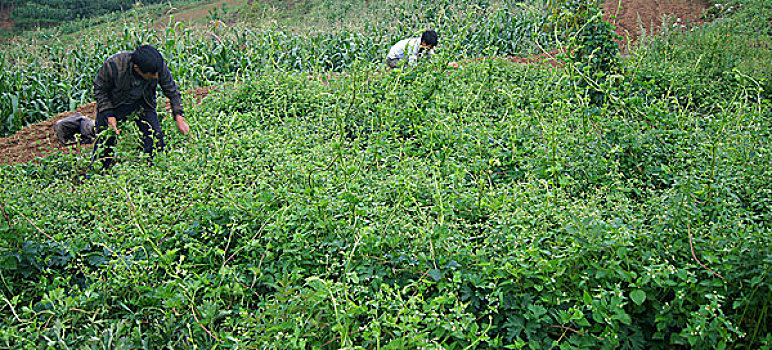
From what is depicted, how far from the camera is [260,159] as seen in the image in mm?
4227

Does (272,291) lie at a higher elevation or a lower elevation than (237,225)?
lower

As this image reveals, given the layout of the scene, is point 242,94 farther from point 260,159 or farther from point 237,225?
point 237,225

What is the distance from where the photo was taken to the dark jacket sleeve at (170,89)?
556cm

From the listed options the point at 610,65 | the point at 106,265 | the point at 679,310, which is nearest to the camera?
the point at 679,310

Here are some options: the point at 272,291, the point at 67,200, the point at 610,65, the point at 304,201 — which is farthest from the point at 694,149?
the point at 67,200

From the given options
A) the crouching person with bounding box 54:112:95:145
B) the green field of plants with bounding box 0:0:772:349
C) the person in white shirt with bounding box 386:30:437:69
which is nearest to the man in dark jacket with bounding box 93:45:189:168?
the green field of plants with bounding box 0:0:772:349

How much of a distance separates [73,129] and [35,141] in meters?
0.73

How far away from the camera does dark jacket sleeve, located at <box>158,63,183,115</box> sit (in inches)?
219

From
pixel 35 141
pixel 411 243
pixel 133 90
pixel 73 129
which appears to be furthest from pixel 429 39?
pixel 35 141

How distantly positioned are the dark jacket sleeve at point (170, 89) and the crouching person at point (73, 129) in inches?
64.2

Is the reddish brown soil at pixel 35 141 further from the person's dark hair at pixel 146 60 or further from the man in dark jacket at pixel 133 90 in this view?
the person's dark hair at pixel 146 60

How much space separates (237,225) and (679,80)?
17.5ft

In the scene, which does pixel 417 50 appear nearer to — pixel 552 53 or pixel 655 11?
pixel 552 53

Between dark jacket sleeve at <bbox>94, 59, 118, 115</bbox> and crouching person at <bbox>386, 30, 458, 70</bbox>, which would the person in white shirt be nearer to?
crouching person at <bbox>386, 30, 458, 70</bbox>
